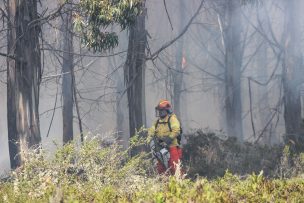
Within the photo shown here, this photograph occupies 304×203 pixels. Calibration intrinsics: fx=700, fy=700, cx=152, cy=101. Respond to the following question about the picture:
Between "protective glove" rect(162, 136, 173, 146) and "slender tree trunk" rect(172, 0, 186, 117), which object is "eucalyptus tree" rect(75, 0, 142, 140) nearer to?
"protective glove" rect(162, 136, 173, 146)

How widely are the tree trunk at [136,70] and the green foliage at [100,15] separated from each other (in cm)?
246

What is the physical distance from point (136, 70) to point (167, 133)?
10.1ft

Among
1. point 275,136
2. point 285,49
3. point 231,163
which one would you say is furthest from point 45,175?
point 275,136

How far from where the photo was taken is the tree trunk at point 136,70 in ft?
55.4

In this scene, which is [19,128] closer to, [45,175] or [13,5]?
[13,5]

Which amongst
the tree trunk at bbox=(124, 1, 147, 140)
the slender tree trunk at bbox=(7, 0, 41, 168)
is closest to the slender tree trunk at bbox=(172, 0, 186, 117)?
the tree trunk at bbox=(124, 1, 147, 140)

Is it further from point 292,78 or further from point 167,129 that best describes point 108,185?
point 292,78

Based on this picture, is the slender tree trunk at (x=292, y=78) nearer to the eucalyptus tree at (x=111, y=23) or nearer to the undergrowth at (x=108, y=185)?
the eucalyptus tree at (x=111, y=23)

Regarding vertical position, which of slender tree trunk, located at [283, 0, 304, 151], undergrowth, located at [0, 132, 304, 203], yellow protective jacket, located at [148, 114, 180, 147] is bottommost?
undergrowth, located at [0, 132, 304, 203]

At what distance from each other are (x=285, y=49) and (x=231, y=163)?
633 centimetres

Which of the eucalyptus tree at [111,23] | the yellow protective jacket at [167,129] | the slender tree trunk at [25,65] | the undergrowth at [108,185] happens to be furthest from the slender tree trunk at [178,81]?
the undergrowth at [108,185]

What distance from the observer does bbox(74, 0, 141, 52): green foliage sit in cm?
1366

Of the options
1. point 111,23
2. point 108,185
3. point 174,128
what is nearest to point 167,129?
point 174,128

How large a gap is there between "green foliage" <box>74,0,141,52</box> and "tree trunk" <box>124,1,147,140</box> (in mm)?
2463
